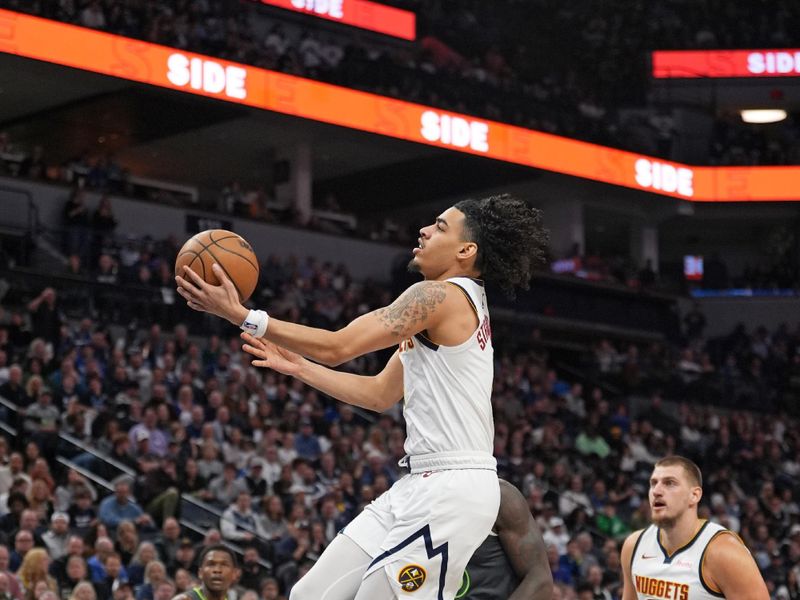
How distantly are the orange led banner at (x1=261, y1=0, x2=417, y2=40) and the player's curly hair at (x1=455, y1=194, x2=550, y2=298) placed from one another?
21.3 metres

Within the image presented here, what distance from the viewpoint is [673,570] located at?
6793mm

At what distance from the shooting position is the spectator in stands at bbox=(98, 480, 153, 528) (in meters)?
12.9

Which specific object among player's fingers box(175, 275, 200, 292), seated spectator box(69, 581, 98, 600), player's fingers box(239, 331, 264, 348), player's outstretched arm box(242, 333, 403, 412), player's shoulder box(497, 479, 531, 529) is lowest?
seated spectator box(69, 581, 98, 600)

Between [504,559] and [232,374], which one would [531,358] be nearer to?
[232,374]

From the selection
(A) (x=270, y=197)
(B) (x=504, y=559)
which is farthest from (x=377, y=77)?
(B) (x=504, y=559)

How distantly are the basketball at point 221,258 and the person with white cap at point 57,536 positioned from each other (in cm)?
743

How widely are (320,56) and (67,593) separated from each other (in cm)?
1541

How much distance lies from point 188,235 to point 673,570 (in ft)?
56.7

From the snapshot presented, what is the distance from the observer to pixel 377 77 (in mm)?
24781

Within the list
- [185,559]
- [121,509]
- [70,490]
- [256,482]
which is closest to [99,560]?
[185,559]

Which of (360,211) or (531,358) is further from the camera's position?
(360,211)

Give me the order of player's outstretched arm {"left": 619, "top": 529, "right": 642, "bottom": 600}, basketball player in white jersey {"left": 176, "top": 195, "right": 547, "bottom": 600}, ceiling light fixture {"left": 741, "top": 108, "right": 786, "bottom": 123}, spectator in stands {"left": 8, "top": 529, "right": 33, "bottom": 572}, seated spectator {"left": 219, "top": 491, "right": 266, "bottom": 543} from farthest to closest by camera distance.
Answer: ceiling light fixture {"left": 741, "top": 108, "right": 786, "bottom": 123} → seated spectator {"left": 219, "top": 491, "right": 266, "bottom": 543} → spectator in stands {"left": 8, "top": 529, "right": 33, "bottom": 572} → player's outstretched arm {"left": 619, "top": 529, "right": 642, "bottom": 600} → basketball player in white jersey {"left": 176, "top": 195, "right": 547, "bottom": 600}

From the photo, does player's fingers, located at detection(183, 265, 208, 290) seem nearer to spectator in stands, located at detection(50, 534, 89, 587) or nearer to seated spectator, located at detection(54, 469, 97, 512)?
spectator in stands, located at detection(50, 534, 89, 587)

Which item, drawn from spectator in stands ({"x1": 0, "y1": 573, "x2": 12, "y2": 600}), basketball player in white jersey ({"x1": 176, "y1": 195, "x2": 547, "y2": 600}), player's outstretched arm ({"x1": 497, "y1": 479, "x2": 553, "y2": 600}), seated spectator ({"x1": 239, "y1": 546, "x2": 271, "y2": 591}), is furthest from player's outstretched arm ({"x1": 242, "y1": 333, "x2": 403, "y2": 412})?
seated spectator ({"x1": 239, "y1": 546, "x2": 271, "y2": 591})
